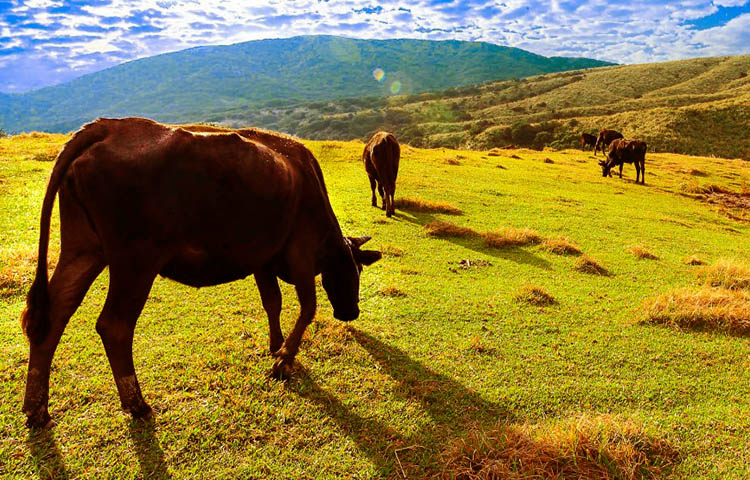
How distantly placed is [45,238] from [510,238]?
35.4ft

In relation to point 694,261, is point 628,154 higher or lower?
higher

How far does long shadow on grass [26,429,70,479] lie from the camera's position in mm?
3516

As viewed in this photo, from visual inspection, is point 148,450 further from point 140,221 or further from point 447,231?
point 447,231

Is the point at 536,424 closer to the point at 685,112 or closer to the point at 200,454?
the point at 200,454

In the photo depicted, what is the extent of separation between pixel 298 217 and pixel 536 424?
3.64 metres

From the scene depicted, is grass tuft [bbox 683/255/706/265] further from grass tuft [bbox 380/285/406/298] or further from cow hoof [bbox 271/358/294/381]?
cow hoof [bbox 271/358/294/381]

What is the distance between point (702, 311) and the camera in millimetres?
7223

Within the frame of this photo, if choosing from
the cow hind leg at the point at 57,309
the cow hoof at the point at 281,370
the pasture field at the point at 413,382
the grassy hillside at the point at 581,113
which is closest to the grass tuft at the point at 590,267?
the pasture field at the point at 413,382

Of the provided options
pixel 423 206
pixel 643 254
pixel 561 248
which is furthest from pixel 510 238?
pixel 423 206

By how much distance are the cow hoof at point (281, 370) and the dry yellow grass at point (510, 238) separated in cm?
809

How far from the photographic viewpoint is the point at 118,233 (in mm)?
3498

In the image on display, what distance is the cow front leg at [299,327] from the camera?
4965 millimetres

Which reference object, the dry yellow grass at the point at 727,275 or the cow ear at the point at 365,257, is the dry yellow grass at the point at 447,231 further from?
the cow ear at the point at 365,257

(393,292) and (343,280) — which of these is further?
(393,292)
